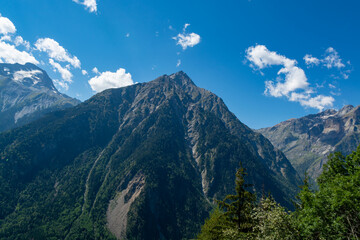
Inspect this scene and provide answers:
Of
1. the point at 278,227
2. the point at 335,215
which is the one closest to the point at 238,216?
the point at 278,227

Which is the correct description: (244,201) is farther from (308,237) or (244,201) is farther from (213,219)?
(308,237)

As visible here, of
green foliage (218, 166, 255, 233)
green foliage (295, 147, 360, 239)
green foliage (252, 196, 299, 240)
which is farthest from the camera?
green foliage (218, 166, 255, 233)

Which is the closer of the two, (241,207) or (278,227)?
(278,227)

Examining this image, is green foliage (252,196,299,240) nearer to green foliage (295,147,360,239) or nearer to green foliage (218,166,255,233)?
green foliage (295,147,360,239)

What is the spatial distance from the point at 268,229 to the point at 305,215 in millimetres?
5738

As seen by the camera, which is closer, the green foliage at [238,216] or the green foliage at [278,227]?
the green foliage at [278,227]

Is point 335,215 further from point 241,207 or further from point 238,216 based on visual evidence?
point 238,216

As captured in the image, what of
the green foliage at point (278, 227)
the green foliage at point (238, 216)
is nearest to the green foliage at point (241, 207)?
the green foliage at point (238, 216)

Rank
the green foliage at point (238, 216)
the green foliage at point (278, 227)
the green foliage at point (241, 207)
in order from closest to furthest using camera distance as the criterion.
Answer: the green foliage at point (278, 227) → the green foliage at point (238, 216) → the green foliage at point (241, 207)

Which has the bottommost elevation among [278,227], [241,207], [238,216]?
[238,216]

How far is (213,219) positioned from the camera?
29984 millimetres

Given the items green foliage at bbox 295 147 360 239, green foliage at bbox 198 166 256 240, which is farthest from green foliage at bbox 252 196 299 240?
green foliage at bbox 198 166 256 240

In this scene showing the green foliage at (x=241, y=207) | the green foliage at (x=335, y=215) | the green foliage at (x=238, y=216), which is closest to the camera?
the green foliage at (x=335, y=215)

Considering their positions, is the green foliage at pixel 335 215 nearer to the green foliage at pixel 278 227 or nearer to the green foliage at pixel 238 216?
the green foliage at pixel 278 227
